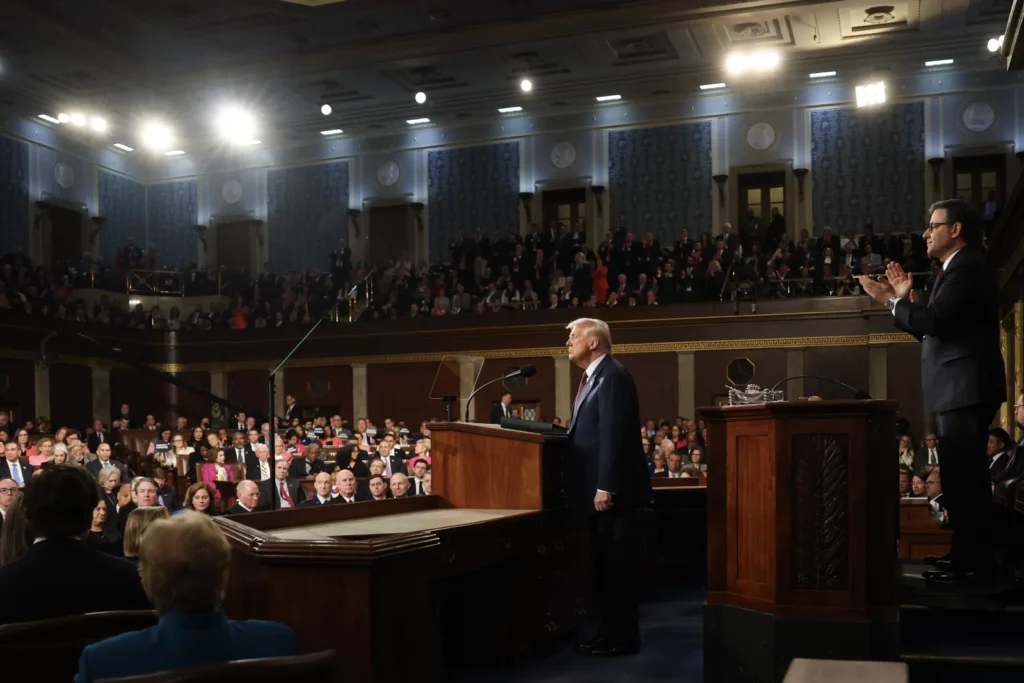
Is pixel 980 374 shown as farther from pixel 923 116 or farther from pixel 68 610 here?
pixel 923 116

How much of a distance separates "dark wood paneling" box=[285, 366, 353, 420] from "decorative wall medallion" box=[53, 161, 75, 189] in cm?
761

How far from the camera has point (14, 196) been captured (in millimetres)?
21609

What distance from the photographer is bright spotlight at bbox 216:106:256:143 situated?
2238 cm

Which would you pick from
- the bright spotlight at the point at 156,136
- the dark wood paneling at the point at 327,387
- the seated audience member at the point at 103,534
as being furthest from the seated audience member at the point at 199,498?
the bright spotlight at the point at 156,136

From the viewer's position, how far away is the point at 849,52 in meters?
18.9

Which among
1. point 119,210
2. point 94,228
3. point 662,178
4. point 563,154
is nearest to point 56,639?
point 662,178

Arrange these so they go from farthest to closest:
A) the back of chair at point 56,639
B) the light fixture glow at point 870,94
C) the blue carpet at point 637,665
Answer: the light fixture glow at point 870,94
the blue carpet at point 637,665
the back of chair at point 56,639

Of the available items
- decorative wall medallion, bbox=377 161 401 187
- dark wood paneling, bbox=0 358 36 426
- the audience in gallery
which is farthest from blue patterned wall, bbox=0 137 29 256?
decorative wall medallion, bbox=377 161 401 187

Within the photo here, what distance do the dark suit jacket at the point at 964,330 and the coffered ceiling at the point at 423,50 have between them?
1450 centimetres

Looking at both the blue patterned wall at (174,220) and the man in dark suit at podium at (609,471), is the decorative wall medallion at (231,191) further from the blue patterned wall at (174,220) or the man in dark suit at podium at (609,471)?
the man in dark suit at podium at (609,471)

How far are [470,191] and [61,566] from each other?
2038cm

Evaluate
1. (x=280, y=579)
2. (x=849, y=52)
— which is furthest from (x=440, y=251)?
(x=280, y=579)

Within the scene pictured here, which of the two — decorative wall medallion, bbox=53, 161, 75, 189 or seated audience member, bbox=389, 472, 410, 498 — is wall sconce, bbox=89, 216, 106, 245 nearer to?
decorative wall medallion, bbox=53, 161, 75, 189

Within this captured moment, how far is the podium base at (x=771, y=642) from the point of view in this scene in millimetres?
3531
